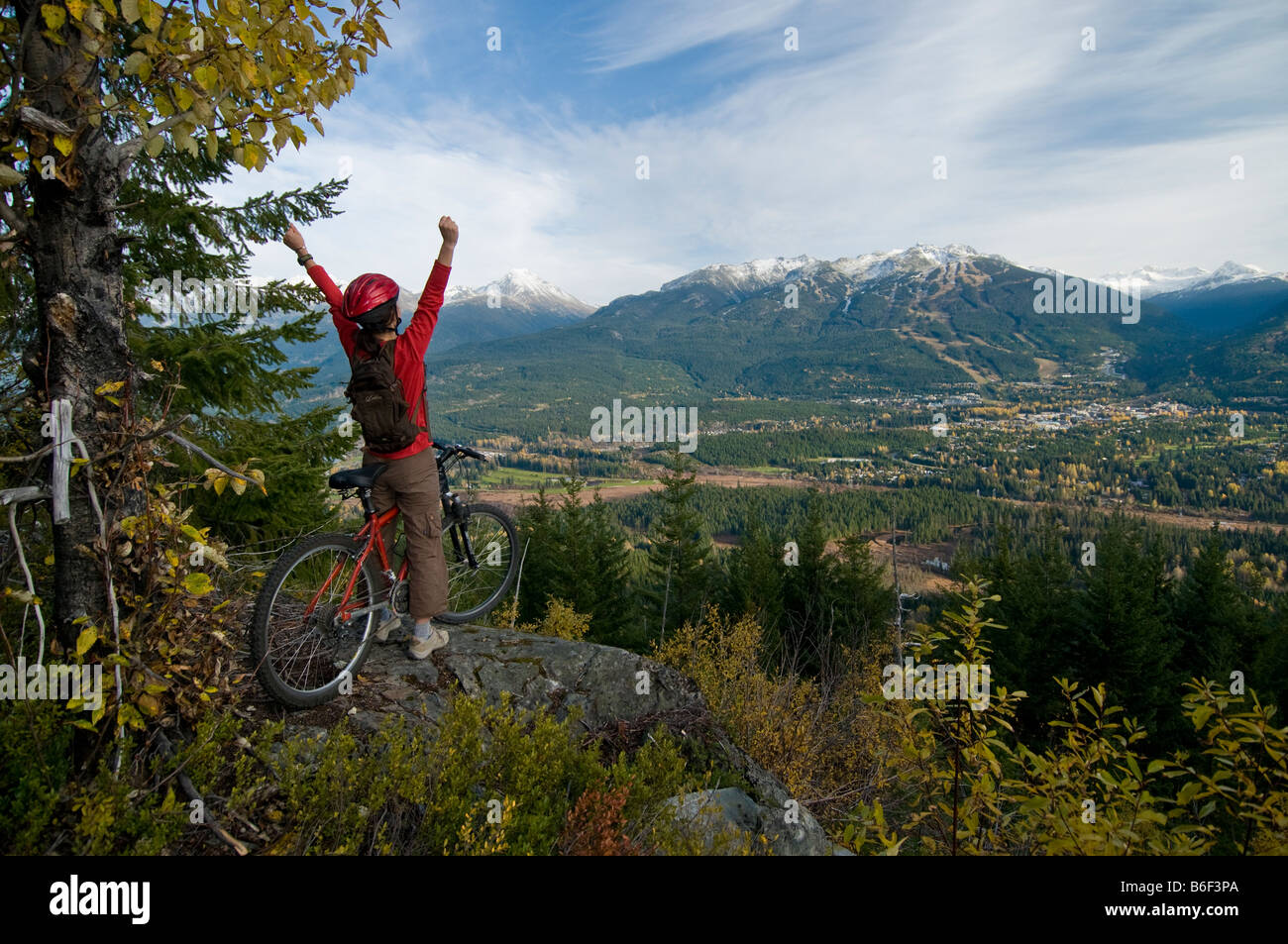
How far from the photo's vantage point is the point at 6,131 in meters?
2.37

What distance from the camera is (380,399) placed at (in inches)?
151

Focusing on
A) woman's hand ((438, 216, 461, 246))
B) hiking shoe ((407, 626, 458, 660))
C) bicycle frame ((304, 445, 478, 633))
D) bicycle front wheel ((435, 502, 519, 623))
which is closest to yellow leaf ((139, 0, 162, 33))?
woman's hand ((438, 216, 461, 246))

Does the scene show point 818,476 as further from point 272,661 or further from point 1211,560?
point 272,661

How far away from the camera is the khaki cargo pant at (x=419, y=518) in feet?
14.0

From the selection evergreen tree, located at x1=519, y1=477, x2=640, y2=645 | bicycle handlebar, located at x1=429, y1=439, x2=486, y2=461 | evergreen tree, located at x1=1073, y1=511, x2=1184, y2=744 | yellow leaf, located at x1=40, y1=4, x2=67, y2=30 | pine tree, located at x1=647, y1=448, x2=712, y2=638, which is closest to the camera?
yellow leaf, located at x1=40, y1=4, x2=67, y2=30

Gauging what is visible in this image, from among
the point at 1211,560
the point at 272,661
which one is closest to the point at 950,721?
the point at 272,661

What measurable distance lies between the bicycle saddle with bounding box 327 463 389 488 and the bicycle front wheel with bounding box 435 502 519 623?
1485 mm

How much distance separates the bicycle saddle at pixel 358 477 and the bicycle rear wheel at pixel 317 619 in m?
0.37

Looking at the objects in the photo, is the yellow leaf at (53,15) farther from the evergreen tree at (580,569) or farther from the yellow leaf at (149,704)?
the evergreen tree at (580,569)

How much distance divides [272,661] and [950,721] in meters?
4.19

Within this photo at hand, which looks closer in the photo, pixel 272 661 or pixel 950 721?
pixel 950 721

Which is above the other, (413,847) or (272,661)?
(272,661)

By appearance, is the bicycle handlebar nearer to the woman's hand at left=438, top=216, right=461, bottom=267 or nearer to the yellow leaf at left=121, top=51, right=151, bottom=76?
the woman's hand at left=438, top=216, right=461, bottom=267

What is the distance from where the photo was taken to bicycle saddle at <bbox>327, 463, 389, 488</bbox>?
13.4 ft
